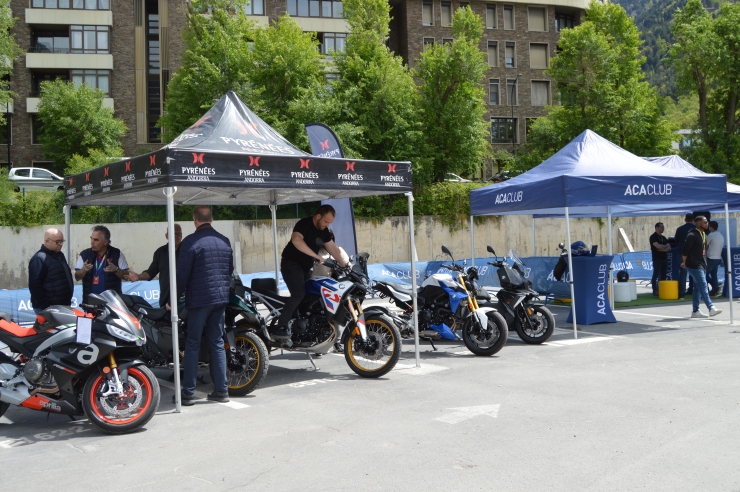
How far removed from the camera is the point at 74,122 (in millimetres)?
40656

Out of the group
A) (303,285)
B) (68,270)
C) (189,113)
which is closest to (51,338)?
(68,270)

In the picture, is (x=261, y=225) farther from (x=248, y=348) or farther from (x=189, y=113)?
(x=248, y=348)

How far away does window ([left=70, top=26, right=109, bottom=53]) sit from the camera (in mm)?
46219

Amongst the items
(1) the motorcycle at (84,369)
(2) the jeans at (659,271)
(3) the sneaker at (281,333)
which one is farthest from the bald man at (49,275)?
(2) the jeans at (659,271)

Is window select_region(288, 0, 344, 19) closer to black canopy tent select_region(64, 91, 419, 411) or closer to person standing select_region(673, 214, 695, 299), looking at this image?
person standing select_region(673, 214, 695, 299)

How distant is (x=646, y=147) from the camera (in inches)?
1438

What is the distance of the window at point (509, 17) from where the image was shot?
55250mm

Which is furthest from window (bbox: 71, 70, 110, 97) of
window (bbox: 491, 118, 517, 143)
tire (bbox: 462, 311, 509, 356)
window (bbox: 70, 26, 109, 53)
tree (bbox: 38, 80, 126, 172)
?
tire (bbox: 462, 311, 509, 356)

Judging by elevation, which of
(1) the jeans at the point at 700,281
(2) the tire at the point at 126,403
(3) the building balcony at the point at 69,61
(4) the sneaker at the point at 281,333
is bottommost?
(2) the tire at the point at 126,403

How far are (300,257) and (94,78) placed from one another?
42.6 m

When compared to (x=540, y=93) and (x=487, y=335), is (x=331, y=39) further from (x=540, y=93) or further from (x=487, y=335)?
(x=487, y=335)

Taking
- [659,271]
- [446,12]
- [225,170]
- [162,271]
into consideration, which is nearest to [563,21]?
[446,12]

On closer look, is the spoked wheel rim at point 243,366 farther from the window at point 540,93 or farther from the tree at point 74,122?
the window at point 540,93

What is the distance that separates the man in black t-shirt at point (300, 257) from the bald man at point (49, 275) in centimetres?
→ 248
